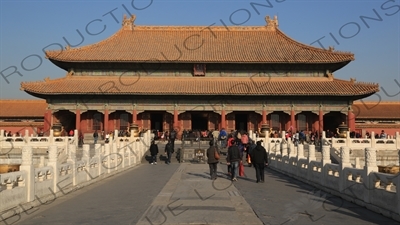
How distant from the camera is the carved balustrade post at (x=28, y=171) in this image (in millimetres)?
10711

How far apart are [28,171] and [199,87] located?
108 feet

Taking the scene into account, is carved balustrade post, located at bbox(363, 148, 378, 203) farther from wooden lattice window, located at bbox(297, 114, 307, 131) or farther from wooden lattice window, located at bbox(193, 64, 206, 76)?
wooden lattice window, located at bbox(193, 64, 206, 76)

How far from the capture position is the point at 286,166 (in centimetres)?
2106

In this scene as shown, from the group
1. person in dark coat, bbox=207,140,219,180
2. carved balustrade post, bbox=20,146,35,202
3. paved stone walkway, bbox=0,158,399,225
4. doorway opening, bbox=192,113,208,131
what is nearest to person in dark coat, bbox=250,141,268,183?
paved stone walkway, bbox=0,158,399,225

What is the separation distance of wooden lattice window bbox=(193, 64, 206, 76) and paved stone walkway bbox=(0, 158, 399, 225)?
29.8 meters

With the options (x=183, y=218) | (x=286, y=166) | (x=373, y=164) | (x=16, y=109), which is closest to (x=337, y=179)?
(x=373, y=164)

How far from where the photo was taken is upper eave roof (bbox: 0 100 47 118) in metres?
48.7

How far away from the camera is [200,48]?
156 feet

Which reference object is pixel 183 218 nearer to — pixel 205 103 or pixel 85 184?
pixel 85 184

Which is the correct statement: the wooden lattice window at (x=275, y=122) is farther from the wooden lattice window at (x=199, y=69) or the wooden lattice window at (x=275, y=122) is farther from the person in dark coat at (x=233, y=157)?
the person in dark coat at (x=233, y=157)

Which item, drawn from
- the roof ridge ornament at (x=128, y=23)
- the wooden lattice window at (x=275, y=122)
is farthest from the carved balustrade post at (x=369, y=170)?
the roof ridge ornament at (x=128, y=23)

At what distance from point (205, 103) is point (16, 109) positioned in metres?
19.7

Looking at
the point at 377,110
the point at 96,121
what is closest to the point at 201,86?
the point at 96,121

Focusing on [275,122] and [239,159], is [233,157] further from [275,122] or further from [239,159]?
[275,122]
